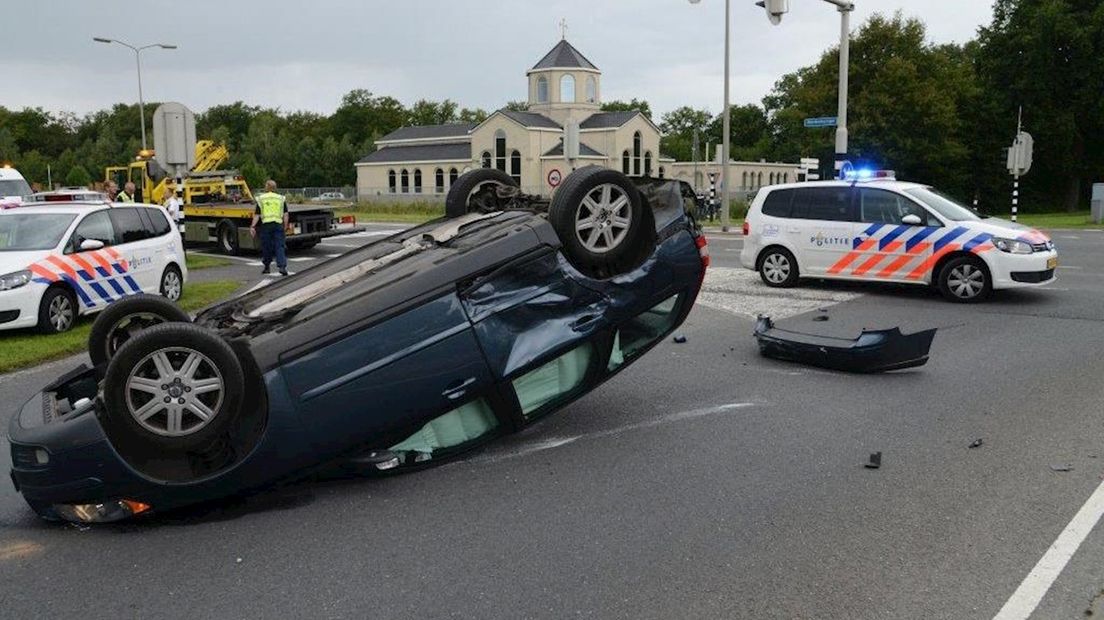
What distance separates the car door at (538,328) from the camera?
5.02 m

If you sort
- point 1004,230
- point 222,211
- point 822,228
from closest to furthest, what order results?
point 1004,230, point 822,228, point 222,211

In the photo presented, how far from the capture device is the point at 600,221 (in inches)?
219

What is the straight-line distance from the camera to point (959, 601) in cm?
374

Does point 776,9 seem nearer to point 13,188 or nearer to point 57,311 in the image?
point 57,311

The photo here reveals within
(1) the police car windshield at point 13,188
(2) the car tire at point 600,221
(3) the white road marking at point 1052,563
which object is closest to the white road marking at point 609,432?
(2) the car tire at point 600,221

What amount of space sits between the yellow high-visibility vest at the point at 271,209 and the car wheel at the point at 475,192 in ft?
34.6

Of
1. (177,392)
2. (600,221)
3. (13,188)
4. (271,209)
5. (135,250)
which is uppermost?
(13,188)

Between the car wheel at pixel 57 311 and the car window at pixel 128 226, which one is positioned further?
the car window at pixel 128 226

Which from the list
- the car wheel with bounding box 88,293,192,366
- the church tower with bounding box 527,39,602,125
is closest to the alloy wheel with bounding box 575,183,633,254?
the car wheel with bounding box 88,293,192,366

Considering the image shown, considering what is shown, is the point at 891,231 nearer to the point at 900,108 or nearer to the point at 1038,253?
the point at 1038,253

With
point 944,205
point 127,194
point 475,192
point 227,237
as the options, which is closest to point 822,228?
point 944,205

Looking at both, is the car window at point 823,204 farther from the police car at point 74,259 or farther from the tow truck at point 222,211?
the tow truck at point 222,211

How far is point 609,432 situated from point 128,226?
854cm

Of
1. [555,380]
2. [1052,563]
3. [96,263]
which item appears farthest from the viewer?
[96,263]
